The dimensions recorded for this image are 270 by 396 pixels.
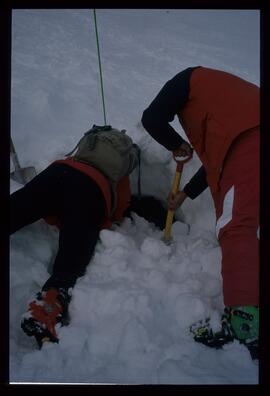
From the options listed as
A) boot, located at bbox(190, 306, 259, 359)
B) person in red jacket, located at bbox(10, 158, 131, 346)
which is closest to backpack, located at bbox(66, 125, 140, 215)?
person in red jacket, located at bbox(10, 158, 131, 346)

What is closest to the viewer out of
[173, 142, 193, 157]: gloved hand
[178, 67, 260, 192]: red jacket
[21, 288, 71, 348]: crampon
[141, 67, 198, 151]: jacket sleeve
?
[21, 288, 71, 348]: crampon

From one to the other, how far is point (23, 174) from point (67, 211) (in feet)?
2.16

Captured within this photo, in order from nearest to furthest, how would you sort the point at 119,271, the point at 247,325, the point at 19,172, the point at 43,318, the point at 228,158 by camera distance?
the point at 247,325 < the point at 43,318 < the point at 228,158 < the point at 119,271 < the point at 19,172

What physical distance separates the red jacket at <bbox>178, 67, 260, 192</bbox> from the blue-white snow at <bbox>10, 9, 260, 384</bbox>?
0.89ft

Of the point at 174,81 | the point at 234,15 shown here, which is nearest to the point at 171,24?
the point at 234,15

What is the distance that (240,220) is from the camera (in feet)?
4.83

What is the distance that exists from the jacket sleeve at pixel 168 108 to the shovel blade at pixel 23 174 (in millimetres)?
809

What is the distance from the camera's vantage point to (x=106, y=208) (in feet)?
6.25

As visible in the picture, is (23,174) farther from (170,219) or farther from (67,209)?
(170,219)

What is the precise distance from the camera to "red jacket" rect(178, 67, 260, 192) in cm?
162

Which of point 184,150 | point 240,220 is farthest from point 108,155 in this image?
point 240,220

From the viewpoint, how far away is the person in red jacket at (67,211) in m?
1.62

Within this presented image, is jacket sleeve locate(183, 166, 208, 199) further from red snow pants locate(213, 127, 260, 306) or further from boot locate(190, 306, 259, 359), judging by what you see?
boot locate(190, 306, 259, 359)

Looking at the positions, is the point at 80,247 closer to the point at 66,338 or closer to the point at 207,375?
the point at 66,338
